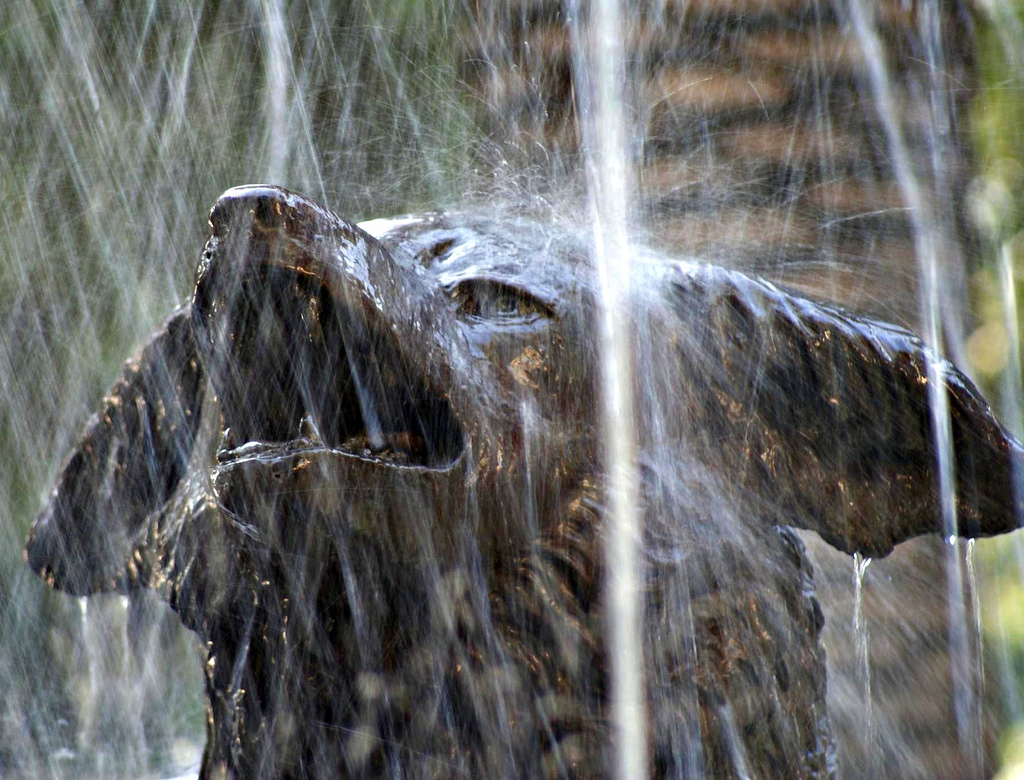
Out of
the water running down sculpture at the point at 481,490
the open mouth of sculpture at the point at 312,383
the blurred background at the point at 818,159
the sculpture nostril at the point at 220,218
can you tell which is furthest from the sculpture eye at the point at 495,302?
the blurred background at the point at 818,159

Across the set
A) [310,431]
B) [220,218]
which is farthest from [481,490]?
[220,218]

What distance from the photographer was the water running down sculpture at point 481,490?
155cm

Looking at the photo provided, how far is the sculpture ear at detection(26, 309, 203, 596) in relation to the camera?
78.2 inches

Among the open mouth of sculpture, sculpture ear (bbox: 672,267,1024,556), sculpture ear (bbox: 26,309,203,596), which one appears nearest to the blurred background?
sculpture ear (bbox: 26,309,203,596)

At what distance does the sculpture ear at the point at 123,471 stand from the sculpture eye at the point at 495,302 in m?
0.48

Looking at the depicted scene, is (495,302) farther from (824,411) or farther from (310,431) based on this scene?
(824,411)

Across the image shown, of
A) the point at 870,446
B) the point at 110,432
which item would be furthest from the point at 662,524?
the point at 110,432

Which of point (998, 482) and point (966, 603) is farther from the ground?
point (998, 482)

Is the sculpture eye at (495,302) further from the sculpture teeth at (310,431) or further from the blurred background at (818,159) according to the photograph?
the blurred background at (818,159)

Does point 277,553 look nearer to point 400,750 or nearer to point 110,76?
point 400,750

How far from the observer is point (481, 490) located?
5.36ft

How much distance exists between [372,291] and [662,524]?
54 cm

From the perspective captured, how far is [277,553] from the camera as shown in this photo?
170cm

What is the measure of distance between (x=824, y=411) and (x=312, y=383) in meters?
0.79
